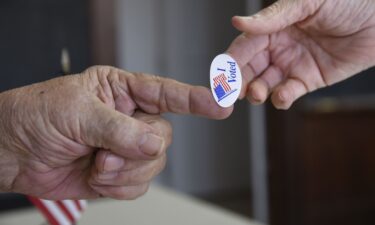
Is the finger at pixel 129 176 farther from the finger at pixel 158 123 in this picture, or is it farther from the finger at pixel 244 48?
the finger at pixel 244 48

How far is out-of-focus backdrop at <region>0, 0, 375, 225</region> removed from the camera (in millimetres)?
3215

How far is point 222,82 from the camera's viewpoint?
2.62ft

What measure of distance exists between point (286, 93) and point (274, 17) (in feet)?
0.59

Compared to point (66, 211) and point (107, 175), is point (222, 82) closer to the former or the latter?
point (107, 175)

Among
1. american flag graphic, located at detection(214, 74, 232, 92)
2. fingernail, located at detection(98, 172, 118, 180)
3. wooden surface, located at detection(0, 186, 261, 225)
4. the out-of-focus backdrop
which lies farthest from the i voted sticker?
the out-of-focus backdrop

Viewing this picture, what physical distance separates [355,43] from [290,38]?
0.14 metres

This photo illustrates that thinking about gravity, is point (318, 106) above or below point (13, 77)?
below

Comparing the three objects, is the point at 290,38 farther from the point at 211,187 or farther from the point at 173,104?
the point at 211,187

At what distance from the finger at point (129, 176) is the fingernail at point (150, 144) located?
7 cm

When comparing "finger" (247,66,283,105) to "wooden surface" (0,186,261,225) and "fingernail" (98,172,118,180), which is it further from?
"wooden surface" (0,186,261,225)

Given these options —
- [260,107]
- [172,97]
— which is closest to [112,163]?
[172,97]

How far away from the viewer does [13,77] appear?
10.5 ft

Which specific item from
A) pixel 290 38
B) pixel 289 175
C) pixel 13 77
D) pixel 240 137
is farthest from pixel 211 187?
pixel 290 38

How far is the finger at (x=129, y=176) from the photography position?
0.79m
